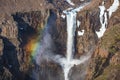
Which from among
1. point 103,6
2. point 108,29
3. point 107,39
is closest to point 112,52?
point 107,39

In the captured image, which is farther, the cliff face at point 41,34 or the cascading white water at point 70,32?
the cascading white water at point 70,32

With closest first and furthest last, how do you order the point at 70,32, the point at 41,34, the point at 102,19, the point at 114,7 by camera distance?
the point at 102,19 < the point at 41,34 < the point at 114,7 < the point at 70,32

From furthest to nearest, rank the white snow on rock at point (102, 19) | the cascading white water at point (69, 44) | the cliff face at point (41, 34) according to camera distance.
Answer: the white snow on rock at point (102, 19) → the cascading white water at point (69, 44) → the cliff face at point (41, 34)

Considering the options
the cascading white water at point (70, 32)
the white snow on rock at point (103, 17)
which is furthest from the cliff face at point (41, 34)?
the cascading white water at point (70, 32)

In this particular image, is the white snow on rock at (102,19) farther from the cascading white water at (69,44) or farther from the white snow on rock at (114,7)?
the white snow on rock at (114,7)

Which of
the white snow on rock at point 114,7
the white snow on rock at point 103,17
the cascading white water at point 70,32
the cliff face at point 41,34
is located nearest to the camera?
the cliff face at point 41,34

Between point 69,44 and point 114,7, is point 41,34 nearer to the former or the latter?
point 69,44

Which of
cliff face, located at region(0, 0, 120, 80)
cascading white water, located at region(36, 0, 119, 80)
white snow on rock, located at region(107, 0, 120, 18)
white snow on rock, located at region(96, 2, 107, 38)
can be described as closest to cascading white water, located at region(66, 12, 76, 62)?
cascading white water, located at region(36, 0, 119, 80)

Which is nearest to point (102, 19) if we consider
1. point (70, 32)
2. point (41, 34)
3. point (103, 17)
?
point (103, 17)

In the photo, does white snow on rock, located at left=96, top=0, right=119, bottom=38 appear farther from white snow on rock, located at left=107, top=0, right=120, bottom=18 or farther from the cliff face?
the cliff face

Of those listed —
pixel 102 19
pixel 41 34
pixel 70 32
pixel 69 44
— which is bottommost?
pixel 69 44
